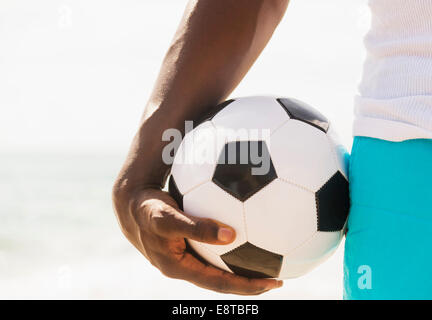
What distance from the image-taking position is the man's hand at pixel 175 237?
1188 millimetres

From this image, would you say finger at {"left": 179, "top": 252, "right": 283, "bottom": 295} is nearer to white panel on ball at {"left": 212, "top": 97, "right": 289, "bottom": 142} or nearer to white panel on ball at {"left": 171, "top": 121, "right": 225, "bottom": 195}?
white panel on ball at {"left": 171, "top": 121, "right": 225, "bottom": 195}

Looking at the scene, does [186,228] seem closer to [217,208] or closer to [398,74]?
[217,208]

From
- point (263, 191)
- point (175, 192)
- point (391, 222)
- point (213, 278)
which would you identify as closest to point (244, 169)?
point (263, 191)

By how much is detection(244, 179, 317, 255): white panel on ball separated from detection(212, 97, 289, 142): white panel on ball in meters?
0.18

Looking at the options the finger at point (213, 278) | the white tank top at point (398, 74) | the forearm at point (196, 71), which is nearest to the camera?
the white tank top at point (398, 74)

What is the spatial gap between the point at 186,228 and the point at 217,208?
7.5 inches

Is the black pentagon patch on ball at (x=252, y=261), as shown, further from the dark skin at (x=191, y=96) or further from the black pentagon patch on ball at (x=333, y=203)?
the black pentagon patch on ball at (x=333, y=203)

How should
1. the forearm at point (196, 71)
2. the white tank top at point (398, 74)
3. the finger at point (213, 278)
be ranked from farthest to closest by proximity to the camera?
the forearm at point (196, 71) < the finger at point (213, 278) < the white tank top at point (398, 74)

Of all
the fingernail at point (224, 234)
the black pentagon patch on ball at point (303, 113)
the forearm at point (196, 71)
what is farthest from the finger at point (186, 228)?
the black pentagon patch on ball at point (303, 113)

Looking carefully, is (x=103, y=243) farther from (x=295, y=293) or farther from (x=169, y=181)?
(x=169, y=181)

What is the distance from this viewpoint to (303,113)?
151 cm

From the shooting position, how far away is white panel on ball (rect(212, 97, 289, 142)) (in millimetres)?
1388

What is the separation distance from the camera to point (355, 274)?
1248 mm

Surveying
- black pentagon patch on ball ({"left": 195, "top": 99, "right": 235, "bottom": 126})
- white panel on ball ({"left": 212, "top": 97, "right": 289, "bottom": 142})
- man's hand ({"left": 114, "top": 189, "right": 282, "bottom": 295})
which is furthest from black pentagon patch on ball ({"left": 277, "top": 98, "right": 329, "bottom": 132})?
man's hand ({"left": 114, "top": 189, "right": 282, "bottom": 295})
